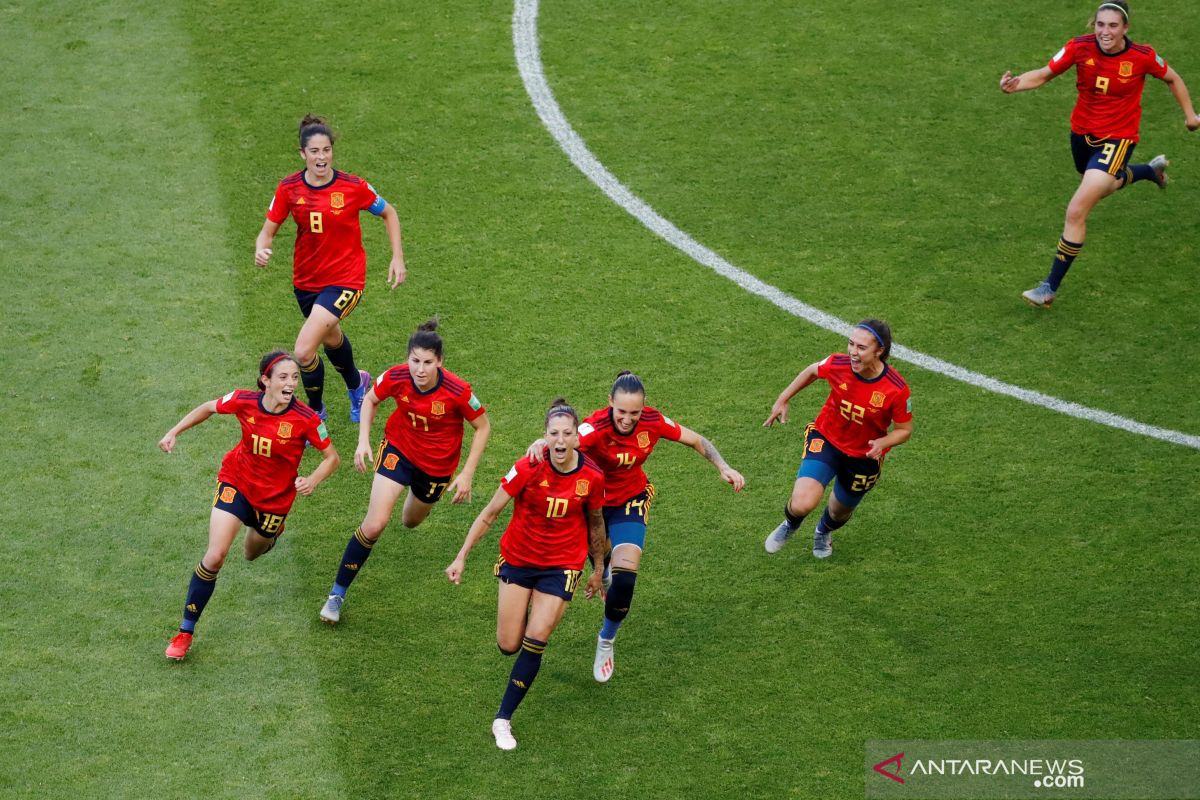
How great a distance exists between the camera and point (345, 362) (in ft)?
36.9

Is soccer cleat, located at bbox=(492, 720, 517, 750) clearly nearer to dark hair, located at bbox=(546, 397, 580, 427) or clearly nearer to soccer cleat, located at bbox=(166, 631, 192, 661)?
dark hair, located at bbox=(546, 397, 580, 427)

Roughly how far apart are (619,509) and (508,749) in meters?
1.67

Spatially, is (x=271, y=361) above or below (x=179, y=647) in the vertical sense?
above

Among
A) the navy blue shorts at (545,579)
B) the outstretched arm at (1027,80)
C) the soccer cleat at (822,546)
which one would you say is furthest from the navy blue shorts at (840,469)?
the outstretched arm at (1027,80)

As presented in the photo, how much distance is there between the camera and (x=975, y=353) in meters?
12.4

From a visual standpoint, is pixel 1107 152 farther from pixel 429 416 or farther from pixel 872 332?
pixel 429 416

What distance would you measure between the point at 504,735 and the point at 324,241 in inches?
161

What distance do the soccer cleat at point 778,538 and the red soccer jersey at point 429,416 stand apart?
2344 millimetres

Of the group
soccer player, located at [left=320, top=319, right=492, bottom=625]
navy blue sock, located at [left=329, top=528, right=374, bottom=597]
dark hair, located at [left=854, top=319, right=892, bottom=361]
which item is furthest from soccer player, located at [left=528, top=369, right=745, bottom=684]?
navy blue sock, located at [left=329, top=528, right=374, bottom=597]

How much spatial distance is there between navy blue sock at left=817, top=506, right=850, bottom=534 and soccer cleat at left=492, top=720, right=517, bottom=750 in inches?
112

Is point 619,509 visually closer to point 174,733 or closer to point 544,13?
point 174,733

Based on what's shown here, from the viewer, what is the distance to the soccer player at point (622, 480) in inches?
356

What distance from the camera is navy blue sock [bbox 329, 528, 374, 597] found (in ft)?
31.3

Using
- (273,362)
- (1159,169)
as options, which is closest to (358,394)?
(273,362)
